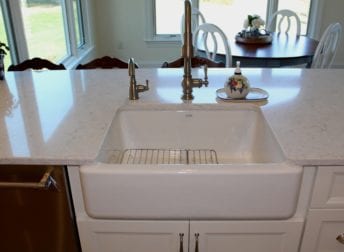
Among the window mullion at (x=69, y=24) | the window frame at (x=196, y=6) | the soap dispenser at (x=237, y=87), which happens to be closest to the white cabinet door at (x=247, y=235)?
the soap dispenser at (x=237, y=87)

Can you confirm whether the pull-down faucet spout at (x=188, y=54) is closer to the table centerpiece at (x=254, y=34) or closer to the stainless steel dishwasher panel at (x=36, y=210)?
the stainless steel dishwasher panel at (x=36, y=210)

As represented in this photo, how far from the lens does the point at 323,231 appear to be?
1122 millimetres

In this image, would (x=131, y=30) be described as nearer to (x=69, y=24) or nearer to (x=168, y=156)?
(x=69, y=24)

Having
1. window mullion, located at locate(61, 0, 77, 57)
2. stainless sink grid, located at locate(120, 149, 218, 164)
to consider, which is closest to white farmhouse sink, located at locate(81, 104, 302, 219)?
stainless sink grid, located at locate(120, 149, 218, 164)

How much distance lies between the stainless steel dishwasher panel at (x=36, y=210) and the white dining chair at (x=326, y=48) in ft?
8.48

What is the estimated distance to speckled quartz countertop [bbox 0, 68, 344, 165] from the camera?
1021mm

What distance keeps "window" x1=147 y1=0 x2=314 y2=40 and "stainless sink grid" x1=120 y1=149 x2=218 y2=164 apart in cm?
370

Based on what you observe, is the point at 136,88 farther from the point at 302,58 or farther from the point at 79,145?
the point at 302,58

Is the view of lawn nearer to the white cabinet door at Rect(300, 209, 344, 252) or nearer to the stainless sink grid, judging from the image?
the stainless sink grid

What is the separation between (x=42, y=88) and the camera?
1.56 metres

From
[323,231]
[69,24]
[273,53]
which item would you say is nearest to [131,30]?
[69,24]

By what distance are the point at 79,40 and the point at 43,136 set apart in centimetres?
348

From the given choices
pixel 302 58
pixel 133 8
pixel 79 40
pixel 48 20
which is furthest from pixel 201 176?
pixel 133 8

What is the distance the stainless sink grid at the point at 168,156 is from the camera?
133 centimetres
